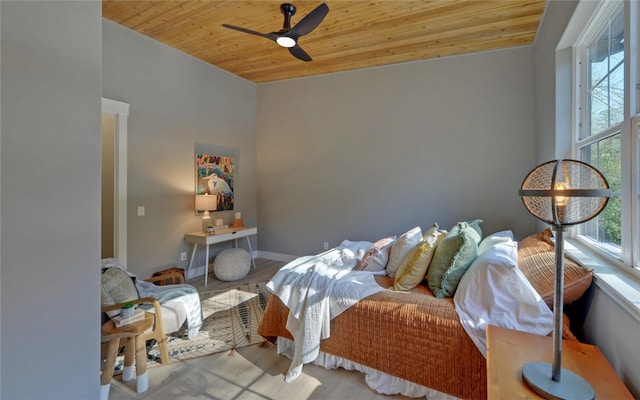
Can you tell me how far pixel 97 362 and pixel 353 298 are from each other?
149 centimetres

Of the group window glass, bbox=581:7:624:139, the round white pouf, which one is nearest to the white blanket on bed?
window glass, bbox=581:7:624:139

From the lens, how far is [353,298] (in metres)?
2.08

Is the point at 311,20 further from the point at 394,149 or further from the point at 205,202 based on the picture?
the point at 205,202

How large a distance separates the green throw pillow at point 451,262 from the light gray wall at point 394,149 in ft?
6.20

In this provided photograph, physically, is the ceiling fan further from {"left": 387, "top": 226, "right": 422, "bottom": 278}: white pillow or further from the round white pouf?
the round white pouf

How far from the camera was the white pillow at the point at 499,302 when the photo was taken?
64.9 inches

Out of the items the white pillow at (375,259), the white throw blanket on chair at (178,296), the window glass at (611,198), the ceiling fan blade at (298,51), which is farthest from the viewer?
the ceiling fan blade at (298,51)

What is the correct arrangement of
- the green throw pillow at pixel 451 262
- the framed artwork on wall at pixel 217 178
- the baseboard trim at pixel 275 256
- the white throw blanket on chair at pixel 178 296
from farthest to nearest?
the baseboard trim at pixel 275 256 → the framed artwork on wall at pixel 217 178 → the white throw blanket on chair at pixel 178 296 → the green throw pillow at pixel 451 262

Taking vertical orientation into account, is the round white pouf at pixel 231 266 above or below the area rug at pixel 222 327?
above

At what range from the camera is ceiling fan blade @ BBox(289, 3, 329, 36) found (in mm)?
2438

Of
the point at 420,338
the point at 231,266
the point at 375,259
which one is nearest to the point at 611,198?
the point at 420,338

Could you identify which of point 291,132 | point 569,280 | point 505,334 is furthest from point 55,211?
point 291,132

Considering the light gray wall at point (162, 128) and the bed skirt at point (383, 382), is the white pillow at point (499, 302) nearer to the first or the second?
the bed skirt at point (383, 382)

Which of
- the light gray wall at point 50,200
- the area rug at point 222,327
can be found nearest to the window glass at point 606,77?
the light gray wall at point 50,200
